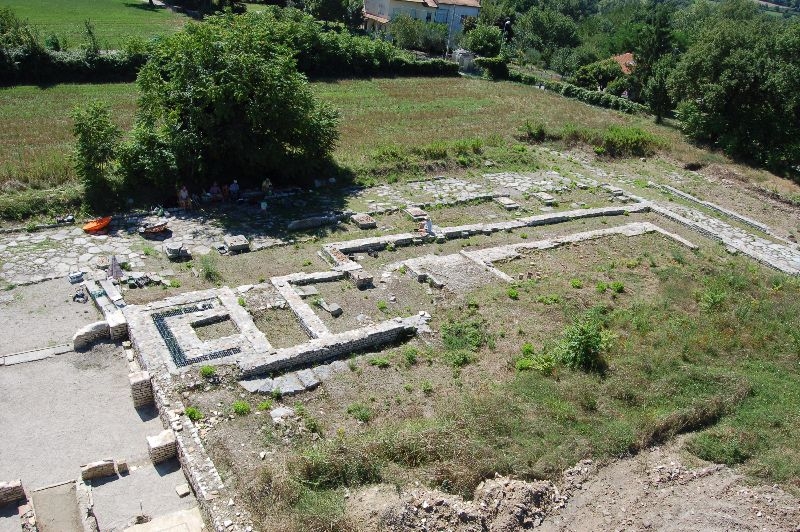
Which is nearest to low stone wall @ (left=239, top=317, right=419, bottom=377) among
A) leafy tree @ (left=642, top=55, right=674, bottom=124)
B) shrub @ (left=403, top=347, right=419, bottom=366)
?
shrub @ (left=403, top=347, right=419, bottom=366)

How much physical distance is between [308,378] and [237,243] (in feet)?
21.8

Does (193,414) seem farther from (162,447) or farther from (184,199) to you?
(184,199)

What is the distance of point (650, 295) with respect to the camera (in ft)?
57.2

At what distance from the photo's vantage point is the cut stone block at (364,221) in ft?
66.8

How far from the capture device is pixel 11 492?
9.95 m

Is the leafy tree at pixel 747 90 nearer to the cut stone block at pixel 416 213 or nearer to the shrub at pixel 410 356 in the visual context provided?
the cut stone block at pixel 416 213

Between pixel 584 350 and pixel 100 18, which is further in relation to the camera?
pixel 100 18

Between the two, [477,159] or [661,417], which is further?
[477,159]

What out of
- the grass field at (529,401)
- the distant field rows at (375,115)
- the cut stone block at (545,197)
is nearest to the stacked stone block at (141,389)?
the grass field at (529,401)

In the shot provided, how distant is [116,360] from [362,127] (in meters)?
19.8

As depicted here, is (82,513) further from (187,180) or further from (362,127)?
(362,127)

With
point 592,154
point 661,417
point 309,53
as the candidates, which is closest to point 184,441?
point 661,417

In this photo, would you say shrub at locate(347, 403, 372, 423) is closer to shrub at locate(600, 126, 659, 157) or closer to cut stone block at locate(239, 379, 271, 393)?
cut stone block at locate(239, 379, 271, 393)

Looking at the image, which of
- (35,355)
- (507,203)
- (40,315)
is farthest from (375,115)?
(35,355)
